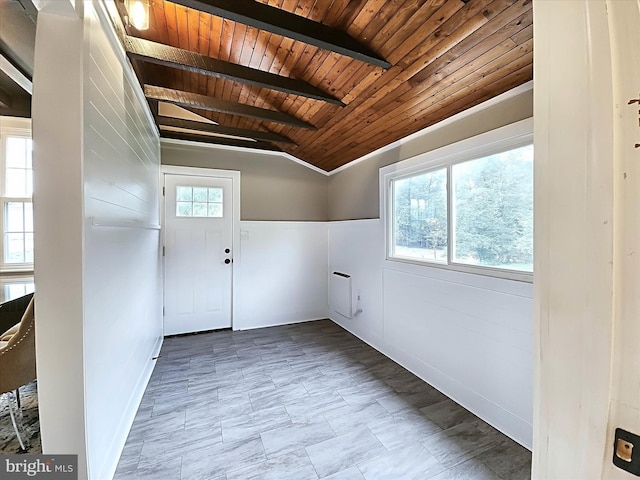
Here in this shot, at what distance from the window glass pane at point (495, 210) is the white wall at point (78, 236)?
94.2 inches

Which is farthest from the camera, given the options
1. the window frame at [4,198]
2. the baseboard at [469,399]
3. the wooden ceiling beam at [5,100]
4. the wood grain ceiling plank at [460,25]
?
the window frame at [4,198]

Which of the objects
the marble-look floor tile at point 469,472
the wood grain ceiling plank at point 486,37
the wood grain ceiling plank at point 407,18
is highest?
the wood grain ceiling plank at point 407,18

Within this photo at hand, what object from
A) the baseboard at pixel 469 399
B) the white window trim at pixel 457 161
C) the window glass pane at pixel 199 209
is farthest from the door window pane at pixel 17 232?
the baseboard at pixel 469 399

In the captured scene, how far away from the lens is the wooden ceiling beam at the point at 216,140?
3.49 metres

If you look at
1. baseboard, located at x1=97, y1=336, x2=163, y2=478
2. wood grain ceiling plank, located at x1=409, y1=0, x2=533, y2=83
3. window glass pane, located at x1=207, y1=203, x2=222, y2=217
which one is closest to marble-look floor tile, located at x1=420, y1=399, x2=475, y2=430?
baseboard, located at x1=97, y1=336, x2=163, y2=478

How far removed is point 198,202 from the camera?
374 centimetres

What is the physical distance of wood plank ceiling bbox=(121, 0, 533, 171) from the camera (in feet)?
5.02

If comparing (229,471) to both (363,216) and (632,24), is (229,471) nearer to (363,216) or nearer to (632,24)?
(632,24)

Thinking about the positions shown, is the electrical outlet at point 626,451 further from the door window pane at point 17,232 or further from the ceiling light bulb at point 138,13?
the door window pane at point 17,232

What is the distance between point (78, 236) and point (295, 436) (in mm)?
1690

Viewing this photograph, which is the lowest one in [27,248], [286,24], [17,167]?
[27,248]

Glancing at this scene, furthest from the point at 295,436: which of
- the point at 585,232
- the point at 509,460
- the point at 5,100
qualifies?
the point at 5,100

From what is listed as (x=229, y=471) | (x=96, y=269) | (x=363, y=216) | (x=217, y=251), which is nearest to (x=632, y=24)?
(x=96, y=269)

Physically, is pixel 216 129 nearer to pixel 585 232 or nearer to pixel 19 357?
pixel 19 357
